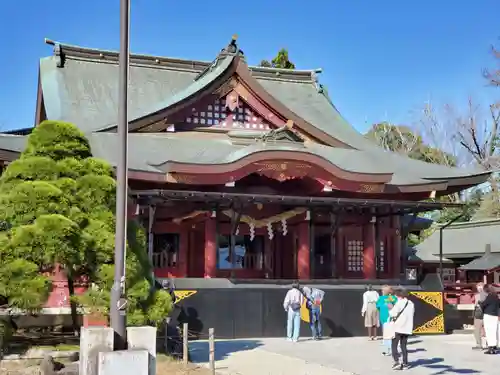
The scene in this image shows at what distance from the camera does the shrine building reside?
19.2 m

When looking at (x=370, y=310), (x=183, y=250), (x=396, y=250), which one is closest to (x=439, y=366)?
(x=370, y=310)

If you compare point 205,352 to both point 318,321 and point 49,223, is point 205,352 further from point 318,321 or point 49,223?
point 49,223

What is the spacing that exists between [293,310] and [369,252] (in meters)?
5.22

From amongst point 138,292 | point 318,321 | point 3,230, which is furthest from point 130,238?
point 318,321

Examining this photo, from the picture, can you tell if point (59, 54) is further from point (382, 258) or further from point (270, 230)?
point (382, 258)

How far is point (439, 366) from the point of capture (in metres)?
13.3

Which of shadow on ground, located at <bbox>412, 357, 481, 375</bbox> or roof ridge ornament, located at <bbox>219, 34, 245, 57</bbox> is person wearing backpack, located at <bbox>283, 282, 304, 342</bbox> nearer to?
shadow on ground, located at <bbox>412, 357, 481, 375</bbox>

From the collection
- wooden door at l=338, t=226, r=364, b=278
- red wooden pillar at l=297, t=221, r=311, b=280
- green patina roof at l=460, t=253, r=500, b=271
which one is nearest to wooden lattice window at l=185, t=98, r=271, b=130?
red wooden pillar at l=297, t=221, r=311, b=280

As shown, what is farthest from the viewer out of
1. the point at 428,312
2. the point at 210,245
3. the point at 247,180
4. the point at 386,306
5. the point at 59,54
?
the point at 59,54

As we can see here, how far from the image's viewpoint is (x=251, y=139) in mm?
22859

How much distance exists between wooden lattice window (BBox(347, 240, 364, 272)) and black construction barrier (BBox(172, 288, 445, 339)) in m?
3.36

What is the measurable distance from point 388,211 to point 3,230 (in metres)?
13.3

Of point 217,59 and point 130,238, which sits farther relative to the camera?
point 217,59

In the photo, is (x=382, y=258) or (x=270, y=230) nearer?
(x=270, y=230)
